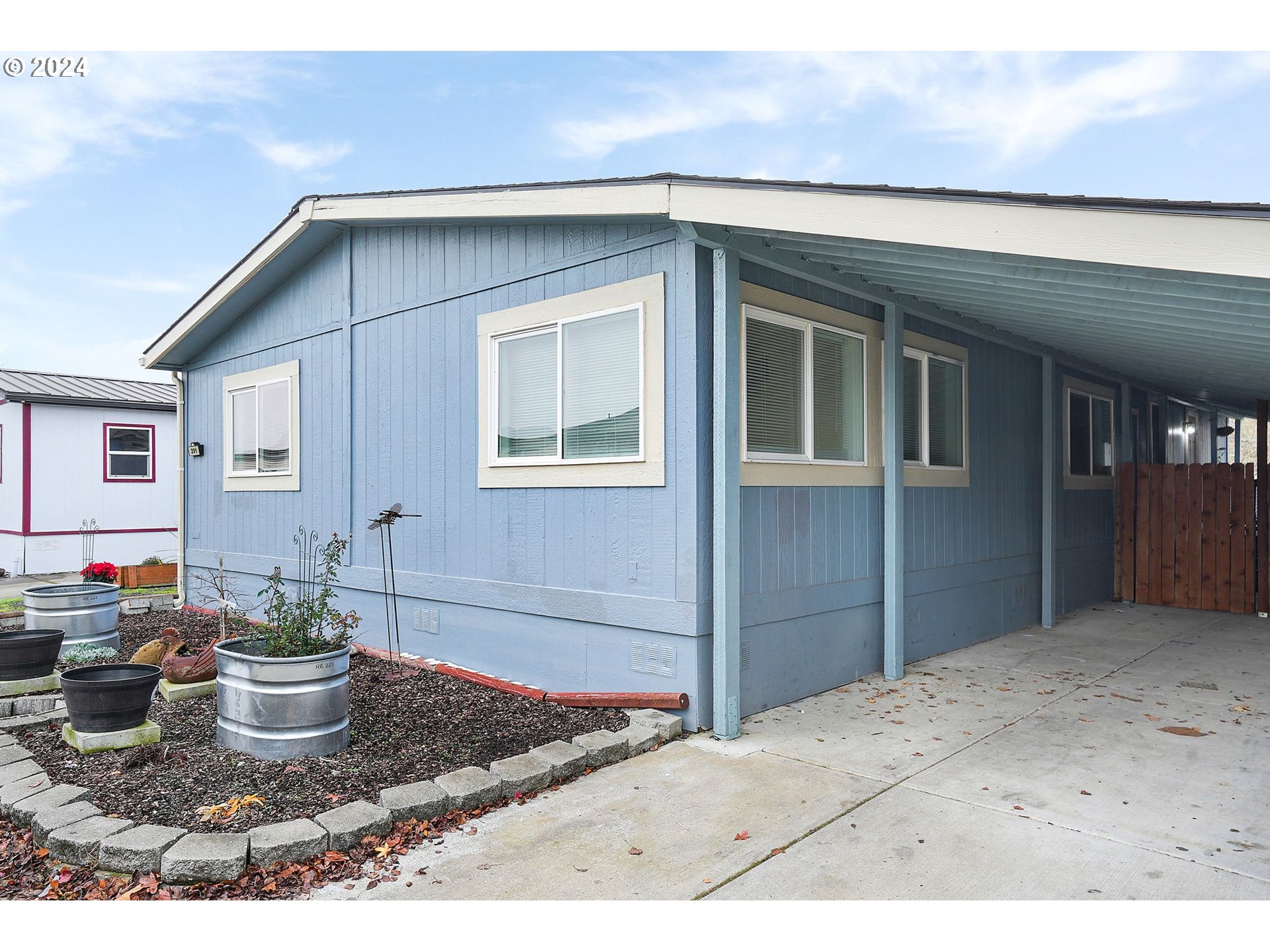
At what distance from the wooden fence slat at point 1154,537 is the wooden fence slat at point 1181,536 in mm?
167

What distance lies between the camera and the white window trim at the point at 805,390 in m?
4.87

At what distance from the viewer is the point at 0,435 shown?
14281mm

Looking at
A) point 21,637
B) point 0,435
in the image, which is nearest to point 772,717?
point 21,637

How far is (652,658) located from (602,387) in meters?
1.76

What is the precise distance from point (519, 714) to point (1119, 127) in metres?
34.5

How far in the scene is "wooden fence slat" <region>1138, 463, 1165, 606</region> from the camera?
957 centimetres

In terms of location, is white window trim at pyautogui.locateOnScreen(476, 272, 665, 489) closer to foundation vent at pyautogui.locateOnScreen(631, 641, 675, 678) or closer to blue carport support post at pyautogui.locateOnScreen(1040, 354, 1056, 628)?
foundation vent at pyautogui.locateOnScreen(631, 641, 675, 678)

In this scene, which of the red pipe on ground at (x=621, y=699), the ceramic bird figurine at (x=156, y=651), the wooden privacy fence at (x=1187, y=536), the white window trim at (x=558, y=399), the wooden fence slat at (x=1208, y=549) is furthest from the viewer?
the wooden fence slat at (x=1208, y=549)

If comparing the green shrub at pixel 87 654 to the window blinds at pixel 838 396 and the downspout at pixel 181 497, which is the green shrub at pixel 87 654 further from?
the window blinds at pixel 838 396

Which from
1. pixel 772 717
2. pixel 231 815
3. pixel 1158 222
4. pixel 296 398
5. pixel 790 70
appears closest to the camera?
pixel 1158 222

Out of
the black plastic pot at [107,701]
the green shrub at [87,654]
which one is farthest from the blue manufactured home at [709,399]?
the black plastic pot at [107,701]

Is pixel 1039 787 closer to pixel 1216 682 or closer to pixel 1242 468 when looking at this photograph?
pixel 1216 682

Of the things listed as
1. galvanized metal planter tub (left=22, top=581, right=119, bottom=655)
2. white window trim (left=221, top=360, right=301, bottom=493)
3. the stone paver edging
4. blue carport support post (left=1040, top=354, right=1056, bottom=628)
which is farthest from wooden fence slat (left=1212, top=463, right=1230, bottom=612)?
galvanized metal planter tub (left=22, top=581, right=119, bottom=655)

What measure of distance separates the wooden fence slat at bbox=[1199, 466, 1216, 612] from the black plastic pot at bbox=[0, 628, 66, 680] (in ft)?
37.6
